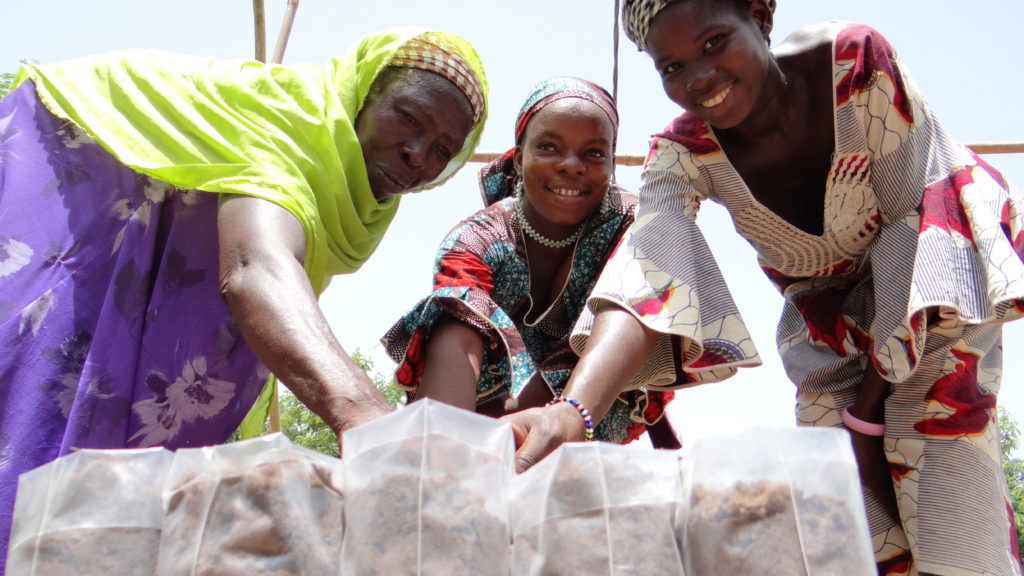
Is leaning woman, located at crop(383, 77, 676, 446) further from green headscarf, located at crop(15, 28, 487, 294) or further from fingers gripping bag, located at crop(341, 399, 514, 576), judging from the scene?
fingers gripping bag, located at crop(341, 399, 514, 576)

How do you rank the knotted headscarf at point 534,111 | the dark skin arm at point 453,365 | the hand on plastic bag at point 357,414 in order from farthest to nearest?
the knotted headscarf at point 534,111
the dark skin arm at point 453,365
the hand on plastic bag at point 357,414

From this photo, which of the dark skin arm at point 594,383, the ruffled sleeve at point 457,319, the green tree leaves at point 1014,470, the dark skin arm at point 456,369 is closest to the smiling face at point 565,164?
the ruffled sleeve at point 457,319

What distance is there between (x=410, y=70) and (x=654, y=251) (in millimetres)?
723

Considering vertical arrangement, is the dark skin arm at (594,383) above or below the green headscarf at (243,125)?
below

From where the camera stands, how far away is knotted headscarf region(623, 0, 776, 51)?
7.09ft

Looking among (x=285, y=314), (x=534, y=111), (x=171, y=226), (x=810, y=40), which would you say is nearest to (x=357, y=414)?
(x=285, y=314)

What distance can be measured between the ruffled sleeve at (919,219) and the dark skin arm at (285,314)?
1123 millimetres

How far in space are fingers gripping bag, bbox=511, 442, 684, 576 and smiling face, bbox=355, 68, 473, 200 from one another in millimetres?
1333

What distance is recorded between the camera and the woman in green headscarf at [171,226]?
1554mm

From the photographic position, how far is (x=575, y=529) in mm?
883

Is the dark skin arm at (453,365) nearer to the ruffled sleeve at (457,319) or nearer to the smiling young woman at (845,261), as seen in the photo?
the ruffled sleeve at (457,319)

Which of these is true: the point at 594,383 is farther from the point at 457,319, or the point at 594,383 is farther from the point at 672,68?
the point at 672,68

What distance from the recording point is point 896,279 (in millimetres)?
2029

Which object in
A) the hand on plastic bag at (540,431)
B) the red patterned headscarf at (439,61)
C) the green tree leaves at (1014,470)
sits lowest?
the green tree leaves at (1014,470)
